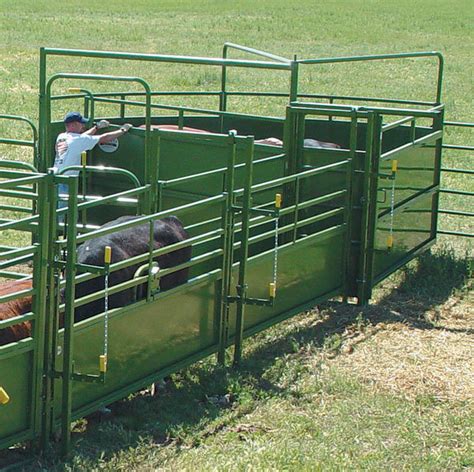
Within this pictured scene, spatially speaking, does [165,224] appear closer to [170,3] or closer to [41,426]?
[41,426]

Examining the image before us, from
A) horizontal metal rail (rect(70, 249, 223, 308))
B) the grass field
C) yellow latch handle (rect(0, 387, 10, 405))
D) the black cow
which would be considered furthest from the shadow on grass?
horizontal metal rail (rect(70, 249, 223, 308))

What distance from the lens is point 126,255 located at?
7.00m

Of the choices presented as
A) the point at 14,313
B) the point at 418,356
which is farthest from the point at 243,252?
the point at 14,313

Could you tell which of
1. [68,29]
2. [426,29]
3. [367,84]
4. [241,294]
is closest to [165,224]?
[241,294]

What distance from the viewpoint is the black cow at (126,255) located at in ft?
22.4

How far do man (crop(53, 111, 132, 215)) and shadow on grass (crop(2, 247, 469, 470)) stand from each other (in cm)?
237

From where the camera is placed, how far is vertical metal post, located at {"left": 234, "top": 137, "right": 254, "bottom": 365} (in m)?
7.57

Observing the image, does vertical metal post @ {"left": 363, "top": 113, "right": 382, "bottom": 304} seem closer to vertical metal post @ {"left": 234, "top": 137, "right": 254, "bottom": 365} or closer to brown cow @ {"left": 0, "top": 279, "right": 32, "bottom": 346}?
vertical metal post @ {"left": 234, "top": 137, "right": 254, "bottom": 365}

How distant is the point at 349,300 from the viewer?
31.3 feet

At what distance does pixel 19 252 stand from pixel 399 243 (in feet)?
15.7

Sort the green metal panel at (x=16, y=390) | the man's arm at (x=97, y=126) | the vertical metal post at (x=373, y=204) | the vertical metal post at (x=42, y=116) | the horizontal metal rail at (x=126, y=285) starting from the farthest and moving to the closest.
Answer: the man's arm at (x=97, y=126) → the vertical metal post at (x=42, y=116) → the vertical metal post at (x=373, y=204) → the horizontal metal rail at (x=126, y=285) → the green metal panel at (x=16, y=390)

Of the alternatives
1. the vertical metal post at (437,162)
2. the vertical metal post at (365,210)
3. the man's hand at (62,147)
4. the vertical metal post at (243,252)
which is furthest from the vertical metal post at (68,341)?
the vertical metal post at (437,162)

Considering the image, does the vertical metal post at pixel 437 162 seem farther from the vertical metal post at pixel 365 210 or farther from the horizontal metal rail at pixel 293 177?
the horizontal metal rail at pixel 293 177

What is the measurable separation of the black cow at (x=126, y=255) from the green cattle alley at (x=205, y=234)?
0.27 ft
